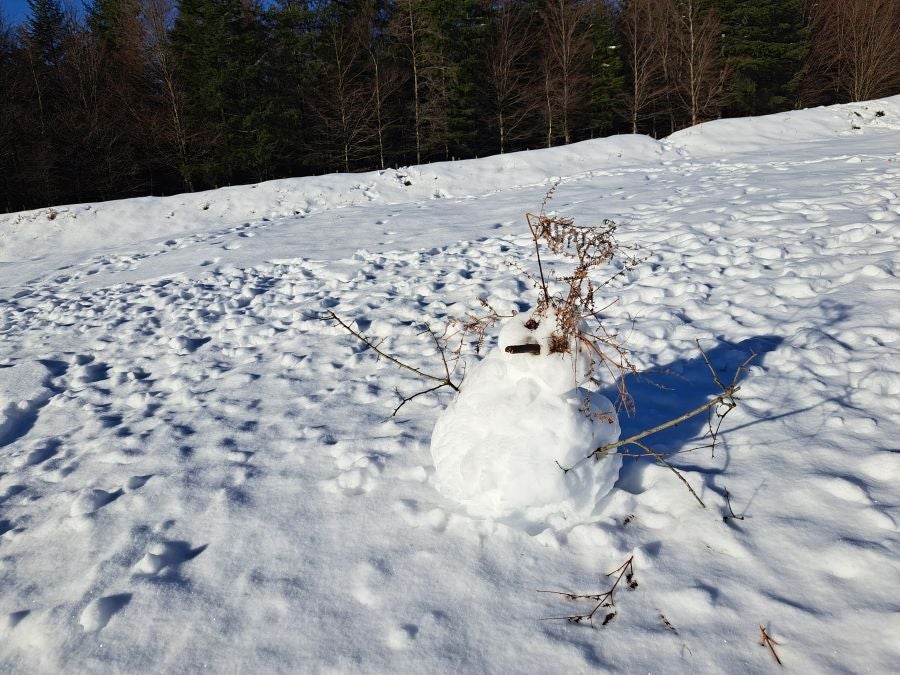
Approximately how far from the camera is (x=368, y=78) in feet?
69.7

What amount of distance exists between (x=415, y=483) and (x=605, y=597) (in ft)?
3.22

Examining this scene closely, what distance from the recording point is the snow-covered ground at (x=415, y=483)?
165 cm

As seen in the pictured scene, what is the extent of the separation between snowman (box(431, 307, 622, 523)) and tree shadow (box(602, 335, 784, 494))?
1.10 feet

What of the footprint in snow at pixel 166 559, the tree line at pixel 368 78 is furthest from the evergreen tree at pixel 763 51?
the footprint in snow at pixel 166 559

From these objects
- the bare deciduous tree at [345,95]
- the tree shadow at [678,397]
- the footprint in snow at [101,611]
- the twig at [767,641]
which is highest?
the bare deciduous tree at [345,95]

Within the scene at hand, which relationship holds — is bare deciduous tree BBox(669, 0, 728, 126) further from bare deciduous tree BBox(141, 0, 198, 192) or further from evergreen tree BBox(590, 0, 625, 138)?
bare deciduous tree BBox(141, 0, 198, 192)

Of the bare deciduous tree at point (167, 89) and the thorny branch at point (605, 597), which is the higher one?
the bare deciduous tree at point (167, 89)

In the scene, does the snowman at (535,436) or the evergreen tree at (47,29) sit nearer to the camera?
the snowman at (535,436)

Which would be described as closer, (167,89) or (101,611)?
(101,611)

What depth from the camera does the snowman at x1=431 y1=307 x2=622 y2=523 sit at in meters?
1.98

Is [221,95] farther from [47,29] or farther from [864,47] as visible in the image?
[864,47]

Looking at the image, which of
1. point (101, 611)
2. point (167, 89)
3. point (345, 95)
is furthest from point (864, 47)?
point (101, 611)

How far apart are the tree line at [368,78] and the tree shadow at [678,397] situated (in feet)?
61.9

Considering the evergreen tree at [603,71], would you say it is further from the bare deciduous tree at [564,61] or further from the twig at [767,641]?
the twig at [767,641]
